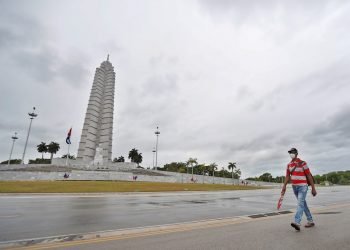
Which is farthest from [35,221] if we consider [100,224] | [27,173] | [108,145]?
[108,145]

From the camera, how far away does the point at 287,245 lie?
505cm

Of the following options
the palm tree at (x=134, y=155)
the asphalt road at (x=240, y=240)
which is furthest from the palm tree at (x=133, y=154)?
the asphalt road at (x=240, y=240)

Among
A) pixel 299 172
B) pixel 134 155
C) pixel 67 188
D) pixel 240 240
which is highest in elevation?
pixel 134 155

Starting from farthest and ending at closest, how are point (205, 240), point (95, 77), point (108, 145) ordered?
point (95, 77) < point (108, 145) < point (205, 240)

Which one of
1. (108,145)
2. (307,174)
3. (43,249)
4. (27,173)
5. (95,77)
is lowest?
(43,249)

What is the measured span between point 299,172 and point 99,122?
319 feet

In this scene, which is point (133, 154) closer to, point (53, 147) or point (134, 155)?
point (134, 155)

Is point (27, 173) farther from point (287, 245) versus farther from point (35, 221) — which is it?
point (287, 245)

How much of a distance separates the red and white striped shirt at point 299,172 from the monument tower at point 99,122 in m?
85.2

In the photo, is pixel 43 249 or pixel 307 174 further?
pixel 307 174

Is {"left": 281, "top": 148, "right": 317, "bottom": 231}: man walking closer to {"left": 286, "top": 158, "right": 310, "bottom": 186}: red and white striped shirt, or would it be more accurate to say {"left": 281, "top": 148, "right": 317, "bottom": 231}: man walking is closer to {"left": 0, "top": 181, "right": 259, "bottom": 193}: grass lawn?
{"left": 286, "top": 158, "right": 310, "bottom": 186}: red and white striped shirt

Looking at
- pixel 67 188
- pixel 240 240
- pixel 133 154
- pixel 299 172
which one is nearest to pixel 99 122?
pixel 133 154

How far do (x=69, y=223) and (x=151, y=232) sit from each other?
270 cm

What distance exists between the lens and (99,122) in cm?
9869
